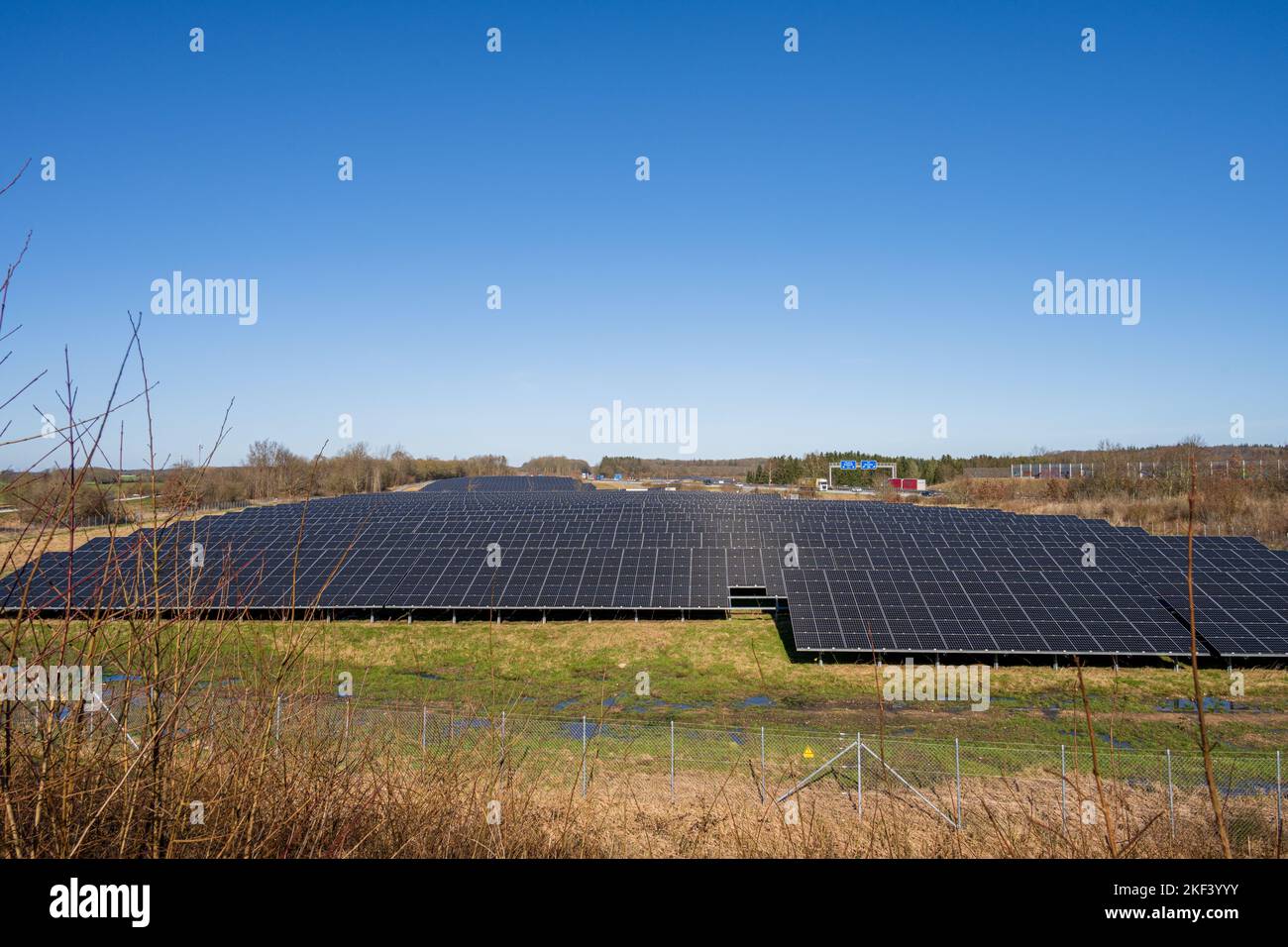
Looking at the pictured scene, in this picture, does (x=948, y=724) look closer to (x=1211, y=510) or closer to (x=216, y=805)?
(x=216, y=805)

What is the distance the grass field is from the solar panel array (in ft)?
2.79

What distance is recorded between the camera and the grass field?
583 inches

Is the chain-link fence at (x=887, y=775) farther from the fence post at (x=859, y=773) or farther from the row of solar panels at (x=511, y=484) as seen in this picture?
the row of solar panels at (x=511, y=484)

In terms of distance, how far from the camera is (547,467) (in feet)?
460

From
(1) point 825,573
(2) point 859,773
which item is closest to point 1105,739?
(2) point 859,773

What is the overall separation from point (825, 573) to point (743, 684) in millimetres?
6520

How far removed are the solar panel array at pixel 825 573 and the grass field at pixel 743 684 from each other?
0.85 meters

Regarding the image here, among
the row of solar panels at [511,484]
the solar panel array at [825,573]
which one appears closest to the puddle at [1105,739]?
the solar panel array at [825,573]

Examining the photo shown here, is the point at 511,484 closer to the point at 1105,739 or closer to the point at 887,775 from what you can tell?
the point at 1105,739

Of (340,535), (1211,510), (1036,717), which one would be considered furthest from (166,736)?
(1211,510)

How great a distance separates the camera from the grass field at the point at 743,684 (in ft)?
48.6

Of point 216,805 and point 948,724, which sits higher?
point 216,805

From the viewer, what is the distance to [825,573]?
22.8 meters
